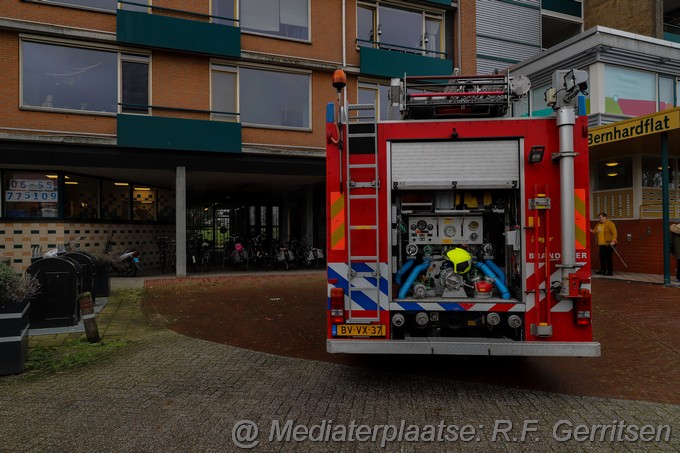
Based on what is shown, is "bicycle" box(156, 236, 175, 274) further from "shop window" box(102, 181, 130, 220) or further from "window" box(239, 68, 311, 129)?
"window" box(239, 68, 311, 129)

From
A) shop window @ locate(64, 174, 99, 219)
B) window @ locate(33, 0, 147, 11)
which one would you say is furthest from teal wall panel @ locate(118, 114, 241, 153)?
window @ locate(33, 0, 147, 11)

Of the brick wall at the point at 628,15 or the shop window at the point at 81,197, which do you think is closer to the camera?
the shop window at the point at 81,197

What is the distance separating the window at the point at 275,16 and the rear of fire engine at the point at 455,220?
12.1 m

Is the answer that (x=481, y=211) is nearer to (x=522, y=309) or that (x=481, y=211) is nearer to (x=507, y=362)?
(x=522, y=309)

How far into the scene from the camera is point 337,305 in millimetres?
4312

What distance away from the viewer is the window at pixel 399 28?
54.0ft

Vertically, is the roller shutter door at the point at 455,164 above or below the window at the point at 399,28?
below

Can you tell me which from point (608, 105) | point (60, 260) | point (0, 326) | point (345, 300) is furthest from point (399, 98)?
point (608, 105)

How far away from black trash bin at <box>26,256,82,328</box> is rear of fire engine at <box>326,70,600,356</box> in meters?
5.00

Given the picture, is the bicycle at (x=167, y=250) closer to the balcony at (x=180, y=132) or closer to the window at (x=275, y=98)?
the balcony at (x=180, y=132)

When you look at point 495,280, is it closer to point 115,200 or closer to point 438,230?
point 438,230

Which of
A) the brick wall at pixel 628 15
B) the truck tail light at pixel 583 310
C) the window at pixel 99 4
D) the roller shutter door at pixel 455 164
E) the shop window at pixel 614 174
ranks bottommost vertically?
the truck tail light at pixel 583 310

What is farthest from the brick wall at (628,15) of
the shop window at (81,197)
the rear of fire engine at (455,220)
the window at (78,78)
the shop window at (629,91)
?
the shop window at (81,197)

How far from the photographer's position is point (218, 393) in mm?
4430
